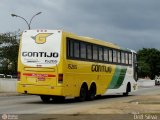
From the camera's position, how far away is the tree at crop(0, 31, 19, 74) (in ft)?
294

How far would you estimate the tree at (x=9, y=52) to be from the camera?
89.5 meters

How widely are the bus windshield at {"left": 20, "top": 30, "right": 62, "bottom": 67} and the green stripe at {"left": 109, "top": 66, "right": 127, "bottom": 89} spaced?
8474 millimetres

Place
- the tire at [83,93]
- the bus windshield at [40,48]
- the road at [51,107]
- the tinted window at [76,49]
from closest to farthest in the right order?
the road at [51,107], the bus windshield at [40,48], the tinted window at [76,49], the tire at [83,93]

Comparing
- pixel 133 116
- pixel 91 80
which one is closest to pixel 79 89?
pixel 91 80

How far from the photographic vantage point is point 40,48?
85.3ft

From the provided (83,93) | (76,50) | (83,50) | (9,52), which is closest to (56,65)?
(76,50)

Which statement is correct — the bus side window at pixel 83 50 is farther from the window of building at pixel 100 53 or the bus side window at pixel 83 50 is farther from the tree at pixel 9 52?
the tree at pixel 9 52

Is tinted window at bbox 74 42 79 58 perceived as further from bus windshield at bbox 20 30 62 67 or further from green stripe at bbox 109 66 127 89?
green stripe at bbox 109 66 127 89

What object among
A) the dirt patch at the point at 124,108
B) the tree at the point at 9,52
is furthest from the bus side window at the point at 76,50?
the tree at the point at 9,52

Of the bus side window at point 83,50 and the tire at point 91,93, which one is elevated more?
the bus side window at point 83,50

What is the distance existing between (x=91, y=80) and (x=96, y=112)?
10.4m

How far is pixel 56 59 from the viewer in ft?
83.9

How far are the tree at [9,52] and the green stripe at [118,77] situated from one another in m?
51.0

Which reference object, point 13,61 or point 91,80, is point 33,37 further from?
point 13,61
